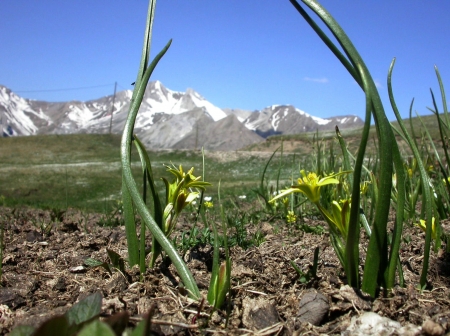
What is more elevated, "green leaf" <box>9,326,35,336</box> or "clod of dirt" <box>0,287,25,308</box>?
"green leaf" <box>9,326,35,336</box>

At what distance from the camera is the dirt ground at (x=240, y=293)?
1270 mm

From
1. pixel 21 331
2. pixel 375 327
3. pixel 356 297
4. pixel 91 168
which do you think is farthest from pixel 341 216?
pixel 91 168

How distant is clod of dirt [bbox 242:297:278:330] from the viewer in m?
1.29

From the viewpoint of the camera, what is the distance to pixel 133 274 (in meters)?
1.67

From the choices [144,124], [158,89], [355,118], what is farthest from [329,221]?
[158,89]

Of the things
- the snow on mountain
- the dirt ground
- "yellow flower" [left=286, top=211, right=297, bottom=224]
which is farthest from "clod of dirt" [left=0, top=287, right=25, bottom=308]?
the snow on mountain

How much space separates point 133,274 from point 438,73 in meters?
1.64

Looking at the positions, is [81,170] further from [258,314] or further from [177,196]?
[258,314]

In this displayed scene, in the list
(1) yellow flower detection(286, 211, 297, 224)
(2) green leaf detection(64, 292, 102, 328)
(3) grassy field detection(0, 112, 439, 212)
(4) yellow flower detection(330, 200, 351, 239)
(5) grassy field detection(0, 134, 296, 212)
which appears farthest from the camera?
(5) grassy field detection(0, 134, 296, 212)

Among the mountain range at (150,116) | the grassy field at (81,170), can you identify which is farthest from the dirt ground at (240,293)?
the mountain range at (150,116)

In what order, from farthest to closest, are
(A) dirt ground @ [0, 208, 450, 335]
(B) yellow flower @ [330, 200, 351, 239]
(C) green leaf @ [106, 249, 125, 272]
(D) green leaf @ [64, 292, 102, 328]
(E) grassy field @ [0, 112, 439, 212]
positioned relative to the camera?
(E) grassy field @ [0, 112, 439, 212] → (C) green leaf @ [106, 249, 125, 272] → (B) yellow flower @ [330, 200, 351, 239] → (A) dirt ground @ [0, 208, 450, 335] → (D) green leaf @ [64, 292, 102, 328]

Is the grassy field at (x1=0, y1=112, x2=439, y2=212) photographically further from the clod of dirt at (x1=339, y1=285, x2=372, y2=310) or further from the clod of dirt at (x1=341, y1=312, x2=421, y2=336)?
the clod of dirt at (x1=341, y1=312, x2=421, y2=336)

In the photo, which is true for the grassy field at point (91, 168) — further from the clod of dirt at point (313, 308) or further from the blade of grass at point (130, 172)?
the clod of dirt at point (313, 308)

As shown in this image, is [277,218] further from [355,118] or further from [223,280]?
[355,118]
